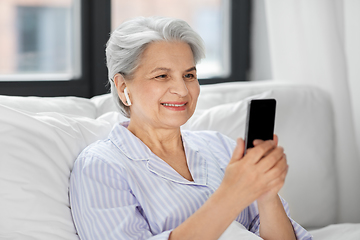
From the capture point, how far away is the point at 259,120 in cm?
95

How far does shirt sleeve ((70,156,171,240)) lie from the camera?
104 centimetres

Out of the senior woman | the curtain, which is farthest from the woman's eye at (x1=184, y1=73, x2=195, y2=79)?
the curtain

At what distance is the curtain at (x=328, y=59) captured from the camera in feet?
6.17

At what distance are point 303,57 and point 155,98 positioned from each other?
1.12m

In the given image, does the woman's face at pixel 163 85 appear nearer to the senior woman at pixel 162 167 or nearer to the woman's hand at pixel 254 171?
the senior woman at pixel 162 167

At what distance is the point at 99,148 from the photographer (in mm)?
1194

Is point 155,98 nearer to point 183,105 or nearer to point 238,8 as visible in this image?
point 183,105

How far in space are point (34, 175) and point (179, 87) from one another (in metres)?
0.47

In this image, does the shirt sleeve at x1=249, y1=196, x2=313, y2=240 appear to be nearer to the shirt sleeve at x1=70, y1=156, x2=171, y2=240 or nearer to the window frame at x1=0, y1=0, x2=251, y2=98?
the shirt sleeve at x1=70, y1=156, x2=171, y2=240

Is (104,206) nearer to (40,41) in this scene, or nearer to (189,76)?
(189,76)

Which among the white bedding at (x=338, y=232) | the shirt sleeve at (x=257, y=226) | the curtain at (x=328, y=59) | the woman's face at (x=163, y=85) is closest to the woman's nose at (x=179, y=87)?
the woman's face at (x=163, y=85)

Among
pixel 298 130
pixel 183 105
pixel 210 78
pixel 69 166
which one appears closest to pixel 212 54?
pixel 210 78

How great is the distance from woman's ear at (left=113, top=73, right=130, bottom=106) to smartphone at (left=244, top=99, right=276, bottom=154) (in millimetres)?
492

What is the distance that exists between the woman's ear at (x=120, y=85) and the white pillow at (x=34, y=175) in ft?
0.64
